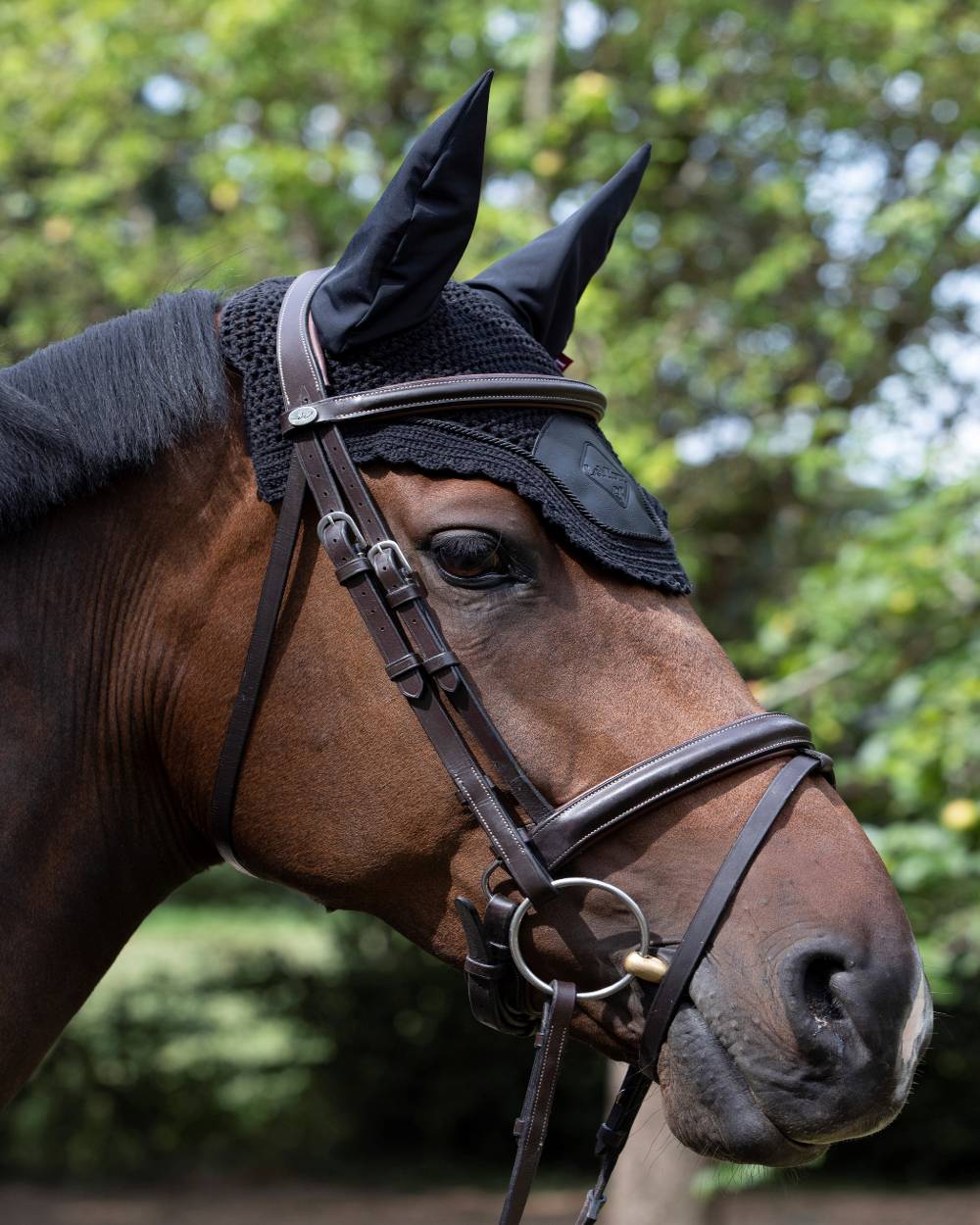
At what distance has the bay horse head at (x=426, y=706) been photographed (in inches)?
71.6

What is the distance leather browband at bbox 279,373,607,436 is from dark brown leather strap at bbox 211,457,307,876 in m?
0.09

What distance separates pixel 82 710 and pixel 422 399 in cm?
77

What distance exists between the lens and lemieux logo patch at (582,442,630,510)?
2070mm

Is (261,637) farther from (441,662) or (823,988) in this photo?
(823,988)

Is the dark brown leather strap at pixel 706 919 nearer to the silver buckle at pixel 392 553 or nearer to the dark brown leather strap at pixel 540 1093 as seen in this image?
the dark brown leather strap at pixel 540 1093

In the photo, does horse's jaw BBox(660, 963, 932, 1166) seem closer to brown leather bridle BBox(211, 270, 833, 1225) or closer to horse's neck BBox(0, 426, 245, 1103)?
brown leather bridle BBox(211, 270, 833, 1225)

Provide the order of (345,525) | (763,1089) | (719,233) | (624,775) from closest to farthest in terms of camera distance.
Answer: (763,1089) < (624,775) < (345,525) < (719,233)

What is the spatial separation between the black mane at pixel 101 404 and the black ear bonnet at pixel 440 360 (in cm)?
7

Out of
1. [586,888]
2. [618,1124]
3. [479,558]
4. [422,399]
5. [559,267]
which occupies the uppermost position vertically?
[559,267]

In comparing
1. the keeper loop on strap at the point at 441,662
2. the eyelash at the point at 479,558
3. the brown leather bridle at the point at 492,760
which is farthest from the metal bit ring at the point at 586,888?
the eyelash at the point at 479,558

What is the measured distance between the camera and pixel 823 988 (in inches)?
70.9

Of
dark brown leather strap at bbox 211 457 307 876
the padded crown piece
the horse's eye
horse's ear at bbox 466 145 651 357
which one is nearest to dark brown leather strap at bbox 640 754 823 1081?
the padded crown piece

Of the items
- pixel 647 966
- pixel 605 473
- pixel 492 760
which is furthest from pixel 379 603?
pixel 647 966

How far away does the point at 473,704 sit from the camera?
1.93m
